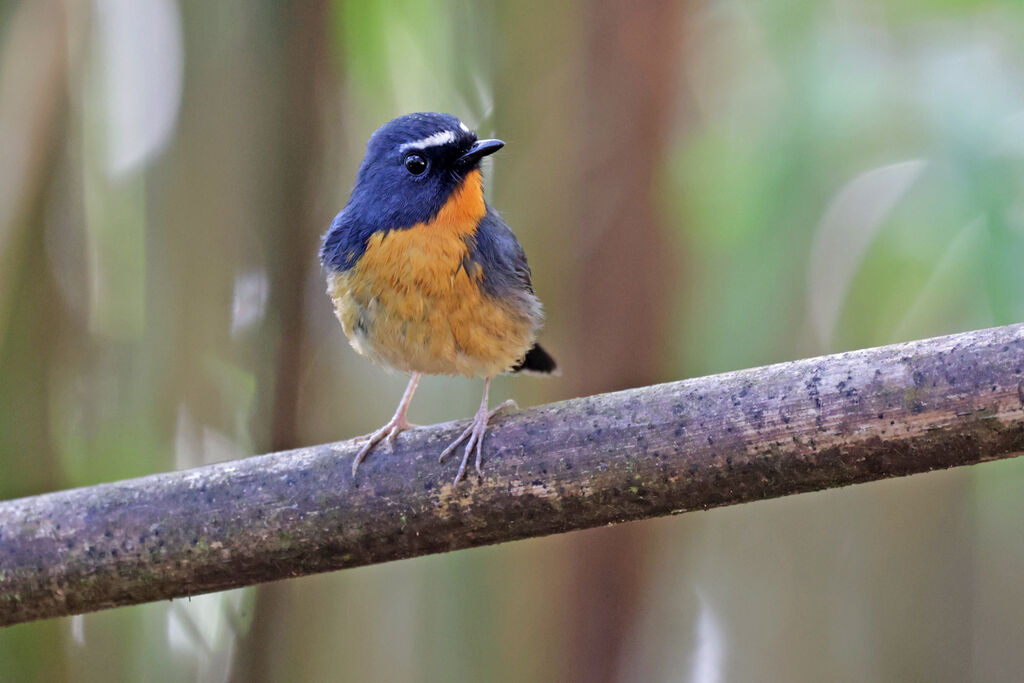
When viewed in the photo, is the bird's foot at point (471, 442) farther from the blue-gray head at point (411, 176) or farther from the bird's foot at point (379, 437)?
the blue-gray head at point (411, 176)

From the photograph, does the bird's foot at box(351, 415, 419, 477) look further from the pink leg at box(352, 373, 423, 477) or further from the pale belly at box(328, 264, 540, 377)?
the pale belly at box(328, 264, 540, 377)

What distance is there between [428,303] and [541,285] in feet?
4.09

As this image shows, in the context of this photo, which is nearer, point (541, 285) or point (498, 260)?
point (498, 260)

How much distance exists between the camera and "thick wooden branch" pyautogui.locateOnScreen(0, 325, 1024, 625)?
6.66 feet

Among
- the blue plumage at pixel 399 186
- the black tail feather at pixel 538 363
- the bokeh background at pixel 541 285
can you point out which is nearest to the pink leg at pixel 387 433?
the black tail feather at pixel 538 363

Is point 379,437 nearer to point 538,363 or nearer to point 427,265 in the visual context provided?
point 427,265

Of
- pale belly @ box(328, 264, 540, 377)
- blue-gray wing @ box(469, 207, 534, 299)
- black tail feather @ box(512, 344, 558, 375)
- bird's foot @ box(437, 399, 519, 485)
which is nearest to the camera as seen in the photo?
bird's foot @ box(437, 399, 519, 485)

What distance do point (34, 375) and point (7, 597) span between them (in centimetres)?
129

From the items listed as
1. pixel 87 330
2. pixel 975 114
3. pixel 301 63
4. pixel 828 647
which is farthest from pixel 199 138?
pixel 828 647

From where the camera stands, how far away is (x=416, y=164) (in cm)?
294

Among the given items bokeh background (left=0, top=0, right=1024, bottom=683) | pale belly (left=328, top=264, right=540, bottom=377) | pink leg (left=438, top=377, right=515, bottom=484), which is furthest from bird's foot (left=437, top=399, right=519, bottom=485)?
bokeh background (left=0, top=0, right=1024, bottom=683)

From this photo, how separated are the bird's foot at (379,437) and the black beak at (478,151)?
771mm

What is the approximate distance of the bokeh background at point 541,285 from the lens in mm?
3645

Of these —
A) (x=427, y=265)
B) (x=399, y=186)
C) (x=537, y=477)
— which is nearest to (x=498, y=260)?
(x=427, y=265)
